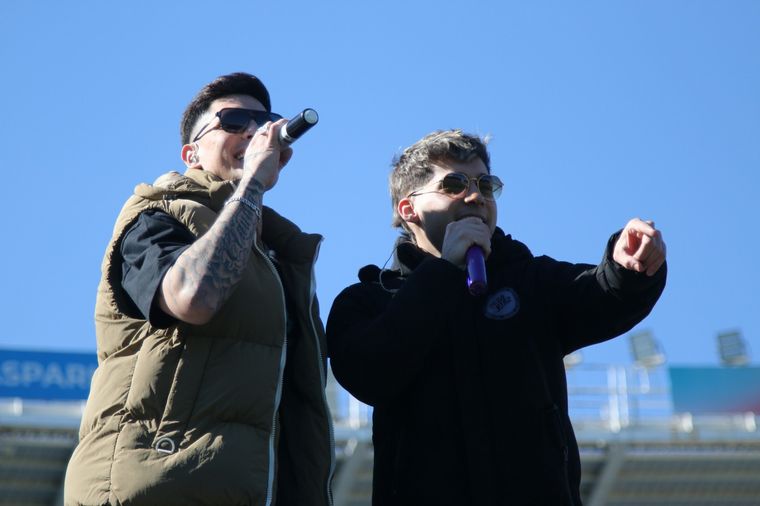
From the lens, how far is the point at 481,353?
13.4 feet

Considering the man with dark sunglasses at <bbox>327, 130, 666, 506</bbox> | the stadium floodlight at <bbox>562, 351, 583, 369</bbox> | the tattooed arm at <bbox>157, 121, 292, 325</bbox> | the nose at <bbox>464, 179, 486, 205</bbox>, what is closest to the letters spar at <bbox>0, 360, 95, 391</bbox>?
the stadium floodlight at <bbox>562, 351, 583, 369</bbox>

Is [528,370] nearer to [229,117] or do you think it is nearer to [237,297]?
[237,297]

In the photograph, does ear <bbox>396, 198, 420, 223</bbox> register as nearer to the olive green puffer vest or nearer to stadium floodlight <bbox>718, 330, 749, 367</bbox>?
the olive green puffer vest

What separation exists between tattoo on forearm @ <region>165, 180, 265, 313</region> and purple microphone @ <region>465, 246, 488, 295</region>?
0.75 meters

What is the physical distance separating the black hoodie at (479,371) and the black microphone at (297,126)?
0.62 m

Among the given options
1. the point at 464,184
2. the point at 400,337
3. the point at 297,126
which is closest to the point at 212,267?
the point at 297,126

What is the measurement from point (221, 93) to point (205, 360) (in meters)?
1.25

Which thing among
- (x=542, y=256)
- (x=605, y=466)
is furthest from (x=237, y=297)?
(x=605, y=466)

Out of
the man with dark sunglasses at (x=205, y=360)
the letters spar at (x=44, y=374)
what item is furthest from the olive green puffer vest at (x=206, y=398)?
the letters spar at (x=44, y=374)

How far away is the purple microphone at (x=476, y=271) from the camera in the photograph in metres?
3.90

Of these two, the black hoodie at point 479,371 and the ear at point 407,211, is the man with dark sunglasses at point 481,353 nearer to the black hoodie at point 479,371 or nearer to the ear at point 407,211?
the black hoodie at point 479,371

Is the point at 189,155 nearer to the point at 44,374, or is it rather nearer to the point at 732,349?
the point at 44,374

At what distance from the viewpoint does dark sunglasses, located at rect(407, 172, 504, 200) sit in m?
4.41

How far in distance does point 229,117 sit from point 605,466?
13.4 m
